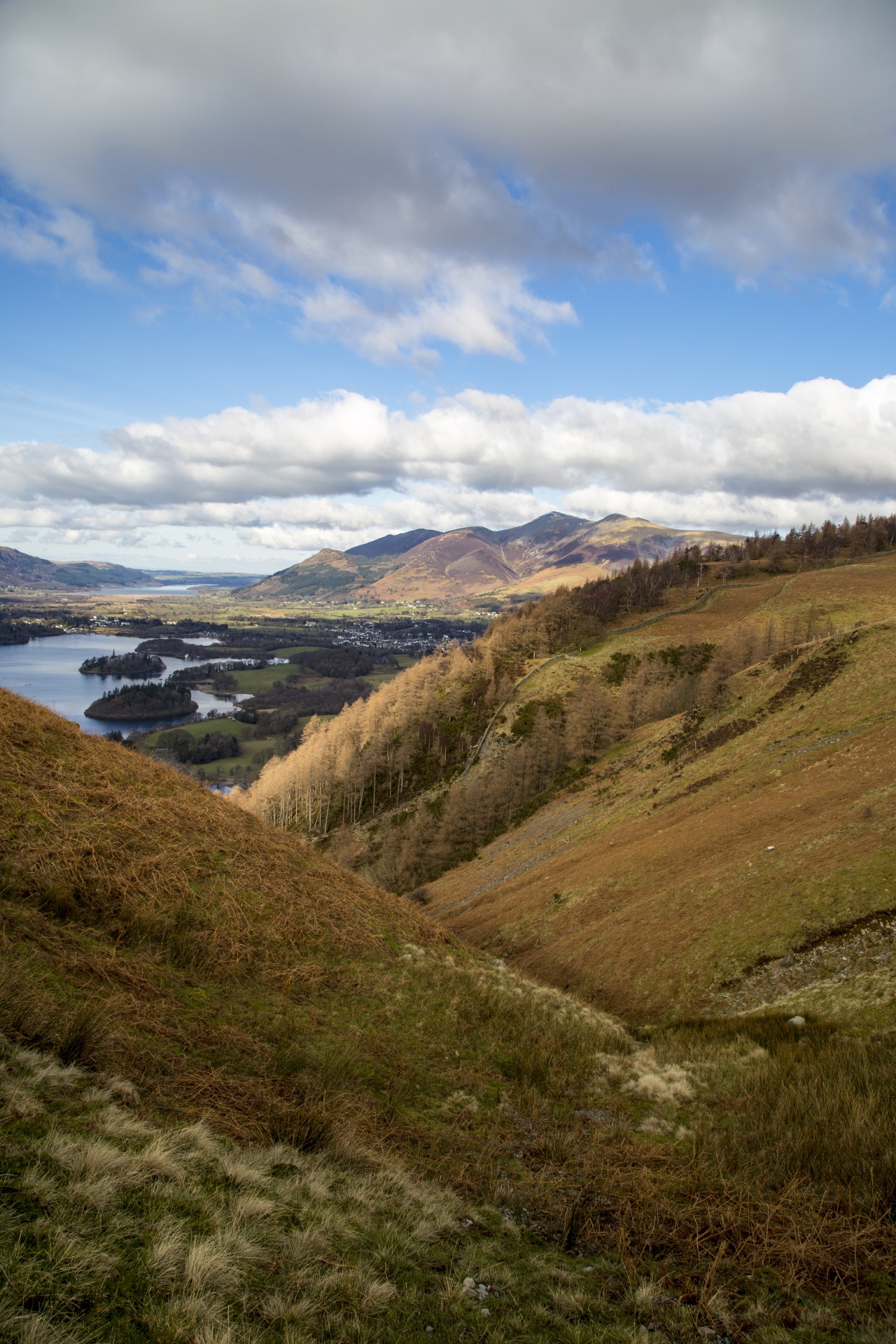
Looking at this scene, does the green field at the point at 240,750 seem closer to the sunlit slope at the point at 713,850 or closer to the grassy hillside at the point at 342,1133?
the sunlit slope at the point at 713,850

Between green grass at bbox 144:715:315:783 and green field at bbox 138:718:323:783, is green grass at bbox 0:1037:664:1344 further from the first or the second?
green grass at bbox 144:715:315:783

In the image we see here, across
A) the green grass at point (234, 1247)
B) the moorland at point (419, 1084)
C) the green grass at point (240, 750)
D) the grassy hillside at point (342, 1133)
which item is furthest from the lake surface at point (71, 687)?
the green grass at point (234, 1247)

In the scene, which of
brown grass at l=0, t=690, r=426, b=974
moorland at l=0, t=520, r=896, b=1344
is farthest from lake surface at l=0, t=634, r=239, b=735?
moorland at l=0, t=520, r=896, b=1344

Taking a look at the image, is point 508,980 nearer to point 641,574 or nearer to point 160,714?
point 641,574

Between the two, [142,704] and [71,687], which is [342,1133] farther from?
[71,687]

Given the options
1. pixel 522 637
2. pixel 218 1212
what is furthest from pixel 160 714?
pixel 218 1212

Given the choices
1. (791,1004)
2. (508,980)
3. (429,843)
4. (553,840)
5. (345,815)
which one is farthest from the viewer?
(345,815)
